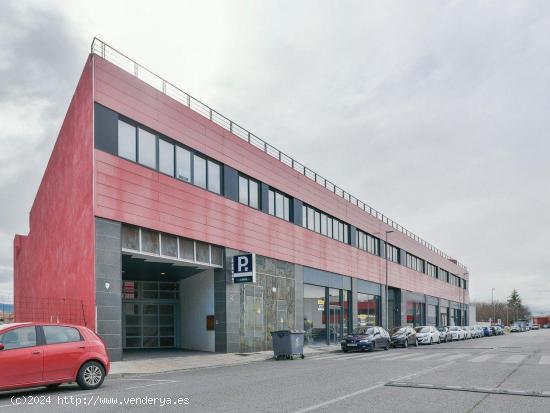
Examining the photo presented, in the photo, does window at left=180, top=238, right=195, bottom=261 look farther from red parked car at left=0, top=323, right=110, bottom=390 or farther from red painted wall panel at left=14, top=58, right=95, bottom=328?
red parked car at left=0, top=323, right=110, bottom=390

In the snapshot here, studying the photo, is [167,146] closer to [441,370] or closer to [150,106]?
[150,106]

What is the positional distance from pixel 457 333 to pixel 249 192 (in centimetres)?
2991

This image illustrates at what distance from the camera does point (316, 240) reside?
125 feet

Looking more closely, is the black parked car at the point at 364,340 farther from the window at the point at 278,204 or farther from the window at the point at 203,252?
the window at the point at 203,252

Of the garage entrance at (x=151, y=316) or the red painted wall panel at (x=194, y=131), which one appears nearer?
the red painted wall panel at (x=194, y=131)

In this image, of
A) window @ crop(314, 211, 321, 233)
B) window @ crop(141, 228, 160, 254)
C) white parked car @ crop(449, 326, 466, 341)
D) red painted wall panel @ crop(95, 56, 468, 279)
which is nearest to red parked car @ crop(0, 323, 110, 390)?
window @ crop(141, 228, 160, 254)

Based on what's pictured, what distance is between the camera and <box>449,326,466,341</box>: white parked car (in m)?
50.5

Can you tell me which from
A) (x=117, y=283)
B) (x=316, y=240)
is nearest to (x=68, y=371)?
(x=117, y=283)

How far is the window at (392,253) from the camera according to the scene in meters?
55.1

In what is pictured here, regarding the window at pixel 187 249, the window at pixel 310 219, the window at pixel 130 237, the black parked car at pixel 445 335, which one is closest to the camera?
the window at pixel 130 237

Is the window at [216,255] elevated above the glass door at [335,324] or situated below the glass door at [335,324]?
above

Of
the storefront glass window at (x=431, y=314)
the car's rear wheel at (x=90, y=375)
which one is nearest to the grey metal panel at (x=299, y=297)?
the car's rear wheel at (x=90, y=375)

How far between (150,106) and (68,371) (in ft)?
44.4

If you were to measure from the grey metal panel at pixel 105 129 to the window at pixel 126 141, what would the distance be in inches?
17.8
